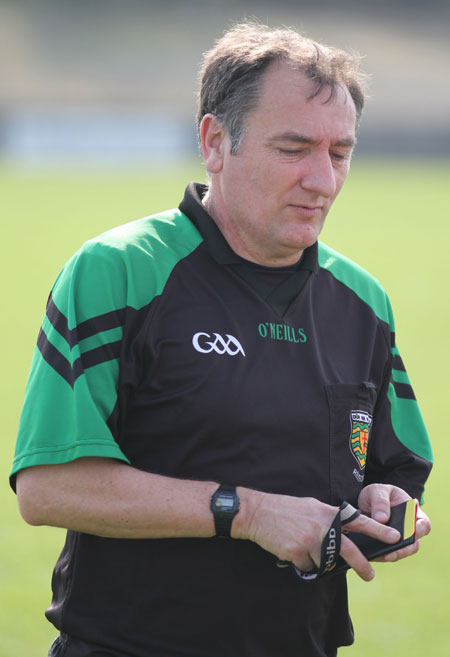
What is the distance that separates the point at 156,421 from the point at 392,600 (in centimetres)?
316

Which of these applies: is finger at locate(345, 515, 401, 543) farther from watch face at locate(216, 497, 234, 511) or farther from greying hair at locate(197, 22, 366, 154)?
greying hair at locate(197, 22, 366, 154)

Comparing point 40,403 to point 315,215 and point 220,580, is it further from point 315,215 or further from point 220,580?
point 315,215

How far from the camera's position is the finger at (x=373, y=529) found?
7.71ft

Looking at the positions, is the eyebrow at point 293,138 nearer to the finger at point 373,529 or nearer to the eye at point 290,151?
the eye at point 290,151

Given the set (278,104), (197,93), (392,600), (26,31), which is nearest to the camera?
(278,104)

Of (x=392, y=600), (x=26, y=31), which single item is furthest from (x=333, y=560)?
(x=26, y=31)

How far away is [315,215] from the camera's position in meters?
2.53

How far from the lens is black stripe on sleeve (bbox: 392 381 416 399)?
9.34 feet

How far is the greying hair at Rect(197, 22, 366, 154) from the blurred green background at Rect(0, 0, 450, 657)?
0.25 meters

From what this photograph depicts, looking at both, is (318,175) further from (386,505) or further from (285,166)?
(386,505)

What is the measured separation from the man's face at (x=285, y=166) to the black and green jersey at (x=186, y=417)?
89 millimetres

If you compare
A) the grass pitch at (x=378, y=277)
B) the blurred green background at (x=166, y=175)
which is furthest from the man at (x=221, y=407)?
the grass pitch at (x=378, y=277)

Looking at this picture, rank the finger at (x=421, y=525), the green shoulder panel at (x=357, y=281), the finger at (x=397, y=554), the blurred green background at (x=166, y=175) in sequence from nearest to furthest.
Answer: the finger at (x=397, y=554) < the finger at (x=421, y=525) < the green shoulder panel at (x=357, y=281) < the blurred green background at (x=166, y=175)

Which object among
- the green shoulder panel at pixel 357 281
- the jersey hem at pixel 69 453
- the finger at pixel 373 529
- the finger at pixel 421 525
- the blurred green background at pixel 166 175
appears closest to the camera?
the jersey hem at pixel 69 453
